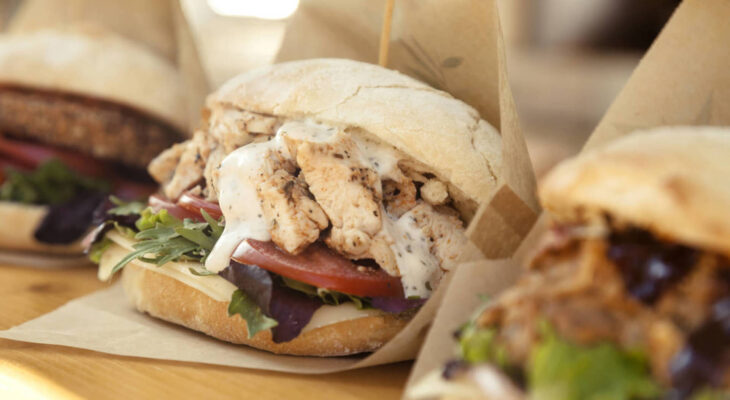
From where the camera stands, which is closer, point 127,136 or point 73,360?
point 73,360

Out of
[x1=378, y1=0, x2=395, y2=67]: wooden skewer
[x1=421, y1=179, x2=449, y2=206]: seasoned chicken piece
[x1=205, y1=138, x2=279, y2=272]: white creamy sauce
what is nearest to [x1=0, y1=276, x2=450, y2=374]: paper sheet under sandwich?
[x1=205, y1=138, x2=279, y2=272]: white creamy sauce

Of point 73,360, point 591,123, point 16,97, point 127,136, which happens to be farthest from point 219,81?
point 591,123

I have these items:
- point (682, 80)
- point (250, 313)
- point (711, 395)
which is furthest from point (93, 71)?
point (711, 395)

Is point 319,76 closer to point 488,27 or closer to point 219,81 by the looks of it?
point 488,27

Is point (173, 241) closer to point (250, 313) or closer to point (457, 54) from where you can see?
point (250, 313)

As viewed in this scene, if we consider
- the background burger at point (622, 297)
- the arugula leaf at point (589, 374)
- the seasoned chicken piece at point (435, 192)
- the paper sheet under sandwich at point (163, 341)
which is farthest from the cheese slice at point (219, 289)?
the arugula leaf at point (589, 374)
